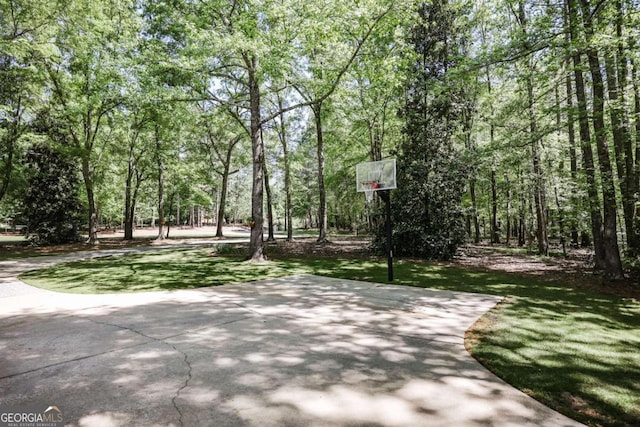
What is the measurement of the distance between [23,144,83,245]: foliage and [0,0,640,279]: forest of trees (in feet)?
1.91

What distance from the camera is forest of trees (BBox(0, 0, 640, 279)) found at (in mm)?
8633

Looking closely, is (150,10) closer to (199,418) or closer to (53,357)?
(53,357)

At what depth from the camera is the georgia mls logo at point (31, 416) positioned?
2410mm

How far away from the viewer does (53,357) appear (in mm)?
3570

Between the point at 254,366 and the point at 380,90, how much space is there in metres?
13.9

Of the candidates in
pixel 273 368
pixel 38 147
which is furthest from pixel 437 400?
pixel 38 147

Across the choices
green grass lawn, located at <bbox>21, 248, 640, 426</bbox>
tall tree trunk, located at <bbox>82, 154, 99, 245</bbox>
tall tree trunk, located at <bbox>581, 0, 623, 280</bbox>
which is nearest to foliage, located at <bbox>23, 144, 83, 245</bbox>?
tall tree trunk, located at <bbox>82, 154, 99, 245</bbox>

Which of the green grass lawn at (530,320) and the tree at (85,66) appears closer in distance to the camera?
Result: the green grass lawn at (530,320)

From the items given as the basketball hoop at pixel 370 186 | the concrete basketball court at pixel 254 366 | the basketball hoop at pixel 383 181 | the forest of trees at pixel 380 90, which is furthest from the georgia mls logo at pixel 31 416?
the forest of trees at pixel 380 90

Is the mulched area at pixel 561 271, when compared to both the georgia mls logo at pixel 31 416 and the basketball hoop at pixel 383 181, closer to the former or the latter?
the basketball hoop at pixel 383 181

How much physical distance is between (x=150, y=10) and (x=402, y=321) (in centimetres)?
1473

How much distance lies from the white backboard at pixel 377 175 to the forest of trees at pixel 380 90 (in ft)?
9.16

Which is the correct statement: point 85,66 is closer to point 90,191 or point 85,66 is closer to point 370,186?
point 90,191

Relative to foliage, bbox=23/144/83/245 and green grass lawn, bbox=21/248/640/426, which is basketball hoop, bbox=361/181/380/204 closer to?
green grass lawn, bbox=21/248/640/426
